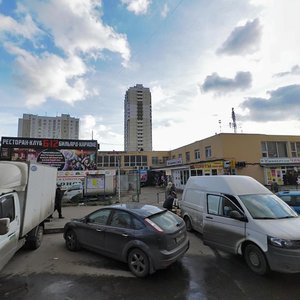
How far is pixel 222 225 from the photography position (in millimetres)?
6125

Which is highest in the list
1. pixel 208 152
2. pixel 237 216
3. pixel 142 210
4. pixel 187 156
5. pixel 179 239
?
pixel 187 156

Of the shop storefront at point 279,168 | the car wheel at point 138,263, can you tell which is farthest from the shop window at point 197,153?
the car wheel at point 138,263

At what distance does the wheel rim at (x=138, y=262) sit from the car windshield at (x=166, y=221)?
0.78 meters

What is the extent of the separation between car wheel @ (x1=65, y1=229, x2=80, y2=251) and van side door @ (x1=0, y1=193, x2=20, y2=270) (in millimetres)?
1630

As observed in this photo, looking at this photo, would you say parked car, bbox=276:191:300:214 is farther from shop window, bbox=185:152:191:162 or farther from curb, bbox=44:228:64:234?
shop window, bbox=185:152:191:162

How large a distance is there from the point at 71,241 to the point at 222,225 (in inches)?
170

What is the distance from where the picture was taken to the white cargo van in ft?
15.3

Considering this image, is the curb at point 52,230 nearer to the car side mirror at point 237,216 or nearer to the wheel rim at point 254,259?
the car side mirror at point 237,216

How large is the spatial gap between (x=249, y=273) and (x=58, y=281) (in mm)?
4158

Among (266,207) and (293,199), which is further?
(293,199)

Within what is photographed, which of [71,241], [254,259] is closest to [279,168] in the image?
[254,259]

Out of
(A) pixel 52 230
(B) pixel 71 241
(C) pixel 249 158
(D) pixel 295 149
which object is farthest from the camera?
(D) pixel 295 149

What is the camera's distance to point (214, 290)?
445cm

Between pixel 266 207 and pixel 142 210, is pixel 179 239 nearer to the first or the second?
pixel 142 210
